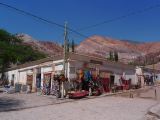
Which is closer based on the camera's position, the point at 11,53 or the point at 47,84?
the point at 47,84

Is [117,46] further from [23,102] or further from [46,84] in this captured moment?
[23,102]

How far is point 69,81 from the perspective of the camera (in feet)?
83.9

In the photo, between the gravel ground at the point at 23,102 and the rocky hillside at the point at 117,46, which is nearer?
the gravel ground at the point at 23,102

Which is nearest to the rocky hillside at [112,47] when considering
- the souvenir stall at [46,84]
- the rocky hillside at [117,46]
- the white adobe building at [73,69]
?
the rocky hillside at [117,46]

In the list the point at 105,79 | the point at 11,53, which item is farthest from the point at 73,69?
the point at 11,53

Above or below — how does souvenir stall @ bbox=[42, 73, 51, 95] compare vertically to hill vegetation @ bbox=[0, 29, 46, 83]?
below

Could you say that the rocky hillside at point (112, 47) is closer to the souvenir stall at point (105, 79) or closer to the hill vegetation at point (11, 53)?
the hill vegetation at point (11, 53)

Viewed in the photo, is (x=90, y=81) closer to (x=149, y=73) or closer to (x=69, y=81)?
(x=69, y=81)

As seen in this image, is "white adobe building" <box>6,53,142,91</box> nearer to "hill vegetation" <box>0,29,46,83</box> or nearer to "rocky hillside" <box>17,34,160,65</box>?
"hill vegetation" <box>0,29,46,83</box>

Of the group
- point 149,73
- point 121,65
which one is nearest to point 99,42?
point 149,73

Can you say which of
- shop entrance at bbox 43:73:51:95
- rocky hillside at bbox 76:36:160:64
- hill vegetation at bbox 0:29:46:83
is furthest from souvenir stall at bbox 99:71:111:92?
rocky hillside at bbox 76:36:160:64

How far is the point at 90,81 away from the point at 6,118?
13.9 m

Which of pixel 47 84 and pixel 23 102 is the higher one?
pixel 47 84

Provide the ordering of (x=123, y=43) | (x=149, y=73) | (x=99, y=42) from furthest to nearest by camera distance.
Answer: (x=123, y=43) < (x=99, y=42) < (x=149, y=73)
